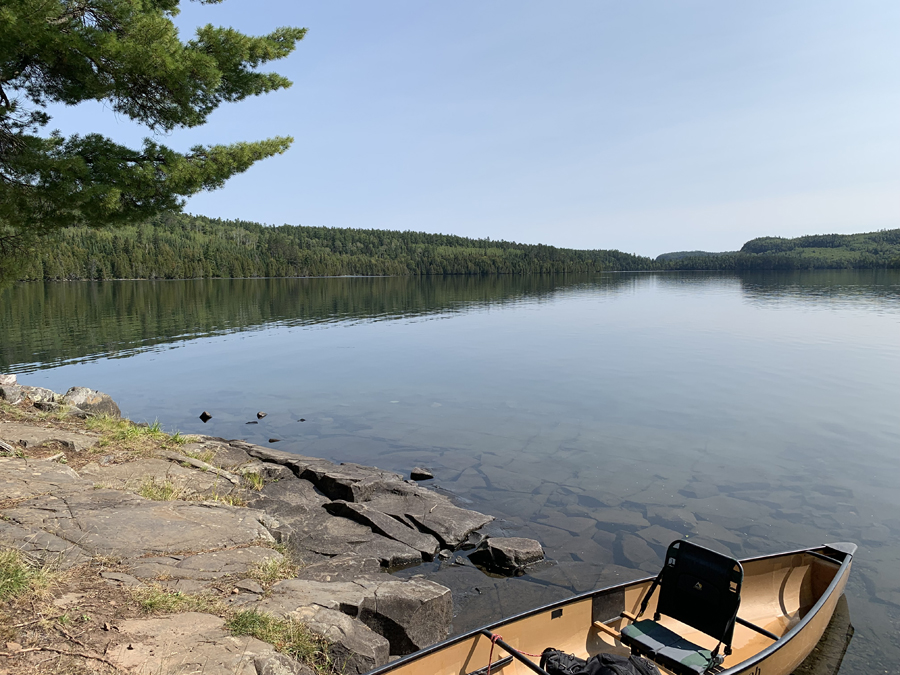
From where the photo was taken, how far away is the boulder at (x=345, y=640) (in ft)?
20.1

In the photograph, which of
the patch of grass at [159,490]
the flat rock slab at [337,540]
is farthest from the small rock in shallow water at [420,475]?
the patch of grass at [159,490]

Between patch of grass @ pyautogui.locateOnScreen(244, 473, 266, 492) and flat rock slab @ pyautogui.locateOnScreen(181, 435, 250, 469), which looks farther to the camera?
flat rock slab @ pyautogui.locateOnScreen(181, 435, 250, 469)

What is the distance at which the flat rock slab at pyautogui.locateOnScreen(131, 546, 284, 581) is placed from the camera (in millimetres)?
7020

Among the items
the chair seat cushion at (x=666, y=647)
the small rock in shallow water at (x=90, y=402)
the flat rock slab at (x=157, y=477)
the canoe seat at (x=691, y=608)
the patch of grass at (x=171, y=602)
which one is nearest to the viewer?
the patch of grass at (x=171, y=602)

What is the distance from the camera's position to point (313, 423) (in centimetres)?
2058

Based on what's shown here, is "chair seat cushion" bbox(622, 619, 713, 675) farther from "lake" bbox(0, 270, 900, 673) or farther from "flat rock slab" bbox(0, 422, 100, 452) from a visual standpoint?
"flat rock slab" bbox(0, 422, 100, 452)

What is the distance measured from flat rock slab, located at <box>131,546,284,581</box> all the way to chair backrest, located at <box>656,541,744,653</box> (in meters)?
5.57

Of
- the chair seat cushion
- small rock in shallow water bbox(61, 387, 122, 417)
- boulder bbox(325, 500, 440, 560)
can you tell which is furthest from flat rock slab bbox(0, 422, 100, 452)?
the chair seat cushion

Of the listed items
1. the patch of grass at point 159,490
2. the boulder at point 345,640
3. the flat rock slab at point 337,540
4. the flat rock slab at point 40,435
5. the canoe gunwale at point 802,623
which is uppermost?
the flat rock slab at point 40,435

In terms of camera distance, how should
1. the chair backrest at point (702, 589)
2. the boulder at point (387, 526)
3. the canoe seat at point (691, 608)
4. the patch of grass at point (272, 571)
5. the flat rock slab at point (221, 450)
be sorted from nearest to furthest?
the canoe seat at point (691, 608)
the chair backrest at point (702, 589)
the patch of grass at point (272, 571)
the boulder at point (387, 526)
the flat rock slab at point (221, 450)

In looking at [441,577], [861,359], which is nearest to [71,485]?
[441,577]

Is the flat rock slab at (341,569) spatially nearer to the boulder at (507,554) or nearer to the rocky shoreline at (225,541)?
the rocky shoreline at (225,541)

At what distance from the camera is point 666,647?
6816mm

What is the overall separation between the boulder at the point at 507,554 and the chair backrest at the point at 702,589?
3283 millimetres
